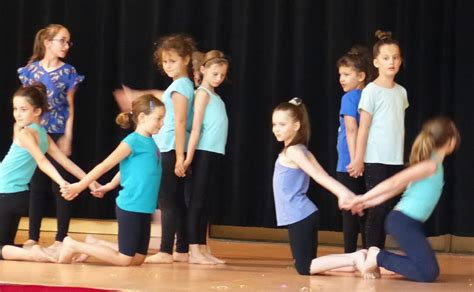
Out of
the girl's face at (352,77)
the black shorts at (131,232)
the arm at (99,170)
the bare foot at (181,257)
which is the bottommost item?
the bare foot at (181,257)

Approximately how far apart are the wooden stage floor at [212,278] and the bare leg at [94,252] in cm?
7

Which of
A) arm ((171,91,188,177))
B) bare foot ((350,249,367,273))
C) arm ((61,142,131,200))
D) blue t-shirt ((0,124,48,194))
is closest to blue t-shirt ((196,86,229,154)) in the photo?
arm ((171,91,188,177))

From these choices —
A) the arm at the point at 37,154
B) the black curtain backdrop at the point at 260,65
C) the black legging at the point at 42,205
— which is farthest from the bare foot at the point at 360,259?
the black curtain backdrop at the point at 260,65

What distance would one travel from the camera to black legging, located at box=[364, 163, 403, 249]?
5254 millimetres

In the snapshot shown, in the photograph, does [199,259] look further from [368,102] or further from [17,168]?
[368,102]

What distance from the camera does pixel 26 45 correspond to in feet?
24.9

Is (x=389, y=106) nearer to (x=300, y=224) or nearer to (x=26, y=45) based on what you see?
(x=300, y=224)

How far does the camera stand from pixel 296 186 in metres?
4.95

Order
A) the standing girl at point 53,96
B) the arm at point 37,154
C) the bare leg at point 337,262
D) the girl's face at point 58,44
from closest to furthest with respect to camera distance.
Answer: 1. the bare leg at point 337,262
2. the arm at point 37,154
3. the standing girl at point 53,96
4. the girl's face at point 58,44

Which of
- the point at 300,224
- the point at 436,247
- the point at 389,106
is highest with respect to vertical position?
the point at 389,106

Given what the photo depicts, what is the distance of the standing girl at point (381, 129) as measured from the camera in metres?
5.29

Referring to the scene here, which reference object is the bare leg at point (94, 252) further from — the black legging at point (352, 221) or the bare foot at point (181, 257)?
the black legging at point (352, 221)

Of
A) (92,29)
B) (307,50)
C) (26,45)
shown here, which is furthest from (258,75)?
(26,45)

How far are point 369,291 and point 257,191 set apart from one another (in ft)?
9.60
